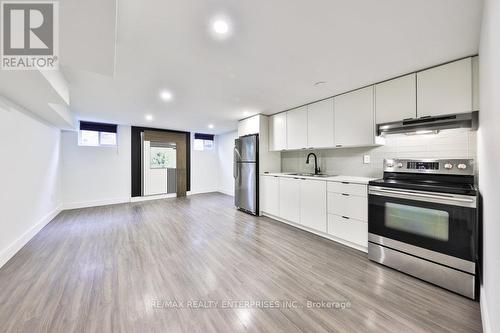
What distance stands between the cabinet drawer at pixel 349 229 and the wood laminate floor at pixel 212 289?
161mm

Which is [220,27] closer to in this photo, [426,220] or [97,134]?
[426,220]

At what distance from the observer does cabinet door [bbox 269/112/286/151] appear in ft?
13.3

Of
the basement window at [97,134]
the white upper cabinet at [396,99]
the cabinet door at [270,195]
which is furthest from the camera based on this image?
the basement window at [97,134]

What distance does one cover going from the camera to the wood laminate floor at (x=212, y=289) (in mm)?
1439

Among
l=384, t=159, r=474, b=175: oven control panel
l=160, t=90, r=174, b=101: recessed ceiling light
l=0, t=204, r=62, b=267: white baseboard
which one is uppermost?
l=160, t=90, r=174, b=101: recessed ceiling light

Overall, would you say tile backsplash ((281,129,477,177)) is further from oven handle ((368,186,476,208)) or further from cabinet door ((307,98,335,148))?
oven handle ((368,186,476,208))

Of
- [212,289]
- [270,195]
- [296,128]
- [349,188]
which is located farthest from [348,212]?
[212,289]

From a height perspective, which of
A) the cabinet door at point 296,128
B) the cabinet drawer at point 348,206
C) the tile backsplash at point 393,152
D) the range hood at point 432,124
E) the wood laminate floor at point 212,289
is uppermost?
the cabinet door at point 296,128

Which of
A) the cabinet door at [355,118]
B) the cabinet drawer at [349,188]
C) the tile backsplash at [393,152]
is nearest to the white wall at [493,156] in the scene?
the tile backsplash at [393,152]

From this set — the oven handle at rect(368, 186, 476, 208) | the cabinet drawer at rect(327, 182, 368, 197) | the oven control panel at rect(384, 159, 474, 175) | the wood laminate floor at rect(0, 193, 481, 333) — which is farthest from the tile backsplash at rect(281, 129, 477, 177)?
the wood laminate floor at rect(0, 193, 481, 333)

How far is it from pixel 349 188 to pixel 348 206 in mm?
258

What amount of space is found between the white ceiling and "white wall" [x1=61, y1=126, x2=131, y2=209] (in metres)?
2.81

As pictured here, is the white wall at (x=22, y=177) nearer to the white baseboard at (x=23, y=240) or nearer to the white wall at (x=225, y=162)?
the white baseboard at (x=23, y=240)

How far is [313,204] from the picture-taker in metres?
3.17
